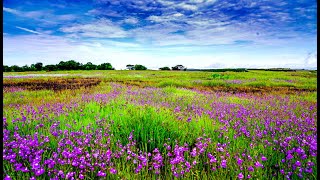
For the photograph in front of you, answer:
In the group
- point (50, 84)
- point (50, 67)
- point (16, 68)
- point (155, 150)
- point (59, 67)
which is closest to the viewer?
point (155, 150)

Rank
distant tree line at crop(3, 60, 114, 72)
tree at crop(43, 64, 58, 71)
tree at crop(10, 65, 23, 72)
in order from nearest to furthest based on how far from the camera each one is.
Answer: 1. tree at crop(10, 65, 23, 72)
2. distant tree line at crop(3, 60, 114, 72)
3. tree at crop(43, 64, 58, 71)

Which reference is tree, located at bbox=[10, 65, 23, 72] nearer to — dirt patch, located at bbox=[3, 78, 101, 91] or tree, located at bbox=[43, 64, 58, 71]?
tree, located at bbox=[43, 64, 58, 71]

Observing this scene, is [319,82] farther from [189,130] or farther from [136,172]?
[189,130]

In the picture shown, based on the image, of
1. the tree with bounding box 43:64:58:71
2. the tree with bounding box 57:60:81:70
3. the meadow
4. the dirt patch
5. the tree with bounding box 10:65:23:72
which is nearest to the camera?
the meadow

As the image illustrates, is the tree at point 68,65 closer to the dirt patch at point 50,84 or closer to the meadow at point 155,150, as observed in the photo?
the dirt patch at point 50,84

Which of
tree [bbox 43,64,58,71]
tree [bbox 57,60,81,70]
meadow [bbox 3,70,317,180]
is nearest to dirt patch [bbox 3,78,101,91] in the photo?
meadow [bbox 3,70,317,180]

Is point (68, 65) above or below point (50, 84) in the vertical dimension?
above

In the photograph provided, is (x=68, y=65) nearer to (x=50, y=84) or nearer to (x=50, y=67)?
(x=50, y=67)

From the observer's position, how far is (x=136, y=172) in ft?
8.81

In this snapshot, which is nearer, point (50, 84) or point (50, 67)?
point (50, 84)

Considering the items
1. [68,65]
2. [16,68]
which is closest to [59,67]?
[68,65]

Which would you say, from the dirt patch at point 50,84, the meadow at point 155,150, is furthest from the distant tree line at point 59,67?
the meadow at point 155,150

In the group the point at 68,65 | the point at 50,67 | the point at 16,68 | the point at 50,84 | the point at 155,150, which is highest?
the point at 68,65

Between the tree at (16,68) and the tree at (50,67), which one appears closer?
the tree at (16,68)
